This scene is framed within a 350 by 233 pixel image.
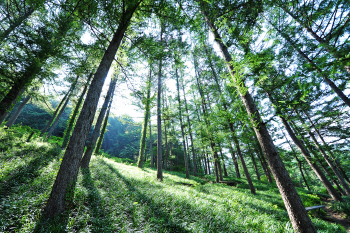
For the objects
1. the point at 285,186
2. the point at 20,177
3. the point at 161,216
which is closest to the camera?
the point at 285,186

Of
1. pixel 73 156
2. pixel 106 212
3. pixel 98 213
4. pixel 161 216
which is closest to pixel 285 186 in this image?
pixel 161 216

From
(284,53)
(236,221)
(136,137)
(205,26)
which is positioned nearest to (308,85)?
(236,221)

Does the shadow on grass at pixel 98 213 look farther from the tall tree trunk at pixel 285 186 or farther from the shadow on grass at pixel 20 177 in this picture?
the tall tree trunk at pixel 285 186

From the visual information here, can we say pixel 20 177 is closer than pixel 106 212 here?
No

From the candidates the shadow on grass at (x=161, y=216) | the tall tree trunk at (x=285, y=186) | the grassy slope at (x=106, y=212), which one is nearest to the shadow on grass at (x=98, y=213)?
the grassy slope at (x=106, y=212)

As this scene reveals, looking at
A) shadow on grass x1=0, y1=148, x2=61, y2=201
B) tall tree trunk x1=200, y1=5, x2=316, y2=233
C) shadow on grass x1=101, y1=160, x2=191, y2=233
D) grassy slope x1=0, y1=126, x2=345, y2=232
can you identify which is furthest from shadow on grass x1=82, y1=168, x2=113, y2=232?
tall tree trunk x1=200, y1=5, x2=316, y2=233

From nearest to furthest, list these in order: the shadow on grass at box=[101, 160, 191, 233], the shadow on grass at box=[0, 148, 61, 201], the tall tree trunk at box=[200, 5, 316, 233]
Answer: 1. the tall tree trunk at box=[200, 5, 316, 233]
2. the shadow on grass at box=[101, 160, 191, 233]
3. the shadow on grass at box=[0, 148, 61, 201]

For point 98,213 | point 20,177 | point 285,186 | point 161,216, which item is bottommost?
point 161,216

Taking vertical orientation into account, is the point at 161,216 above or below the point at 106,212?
below

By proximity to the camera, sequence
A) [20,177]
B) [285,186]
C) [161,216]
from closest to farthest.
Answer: [285,186], [161,216], [20,177]

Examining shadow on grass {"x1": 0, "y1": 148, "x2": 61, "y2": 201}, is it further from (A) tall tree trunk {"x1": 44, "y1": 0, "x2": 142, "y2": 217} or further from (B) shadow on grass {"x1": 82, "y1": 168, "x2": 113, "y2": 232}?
(B) shadow on grass {"x1": 82, "y1": 168, "x2": 113, "y2": 232}

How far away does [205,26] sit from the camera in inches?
225

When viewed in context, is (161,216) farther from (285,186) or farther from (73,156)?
→ (285,186)

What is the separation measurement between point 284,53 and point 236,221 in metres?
9.59
